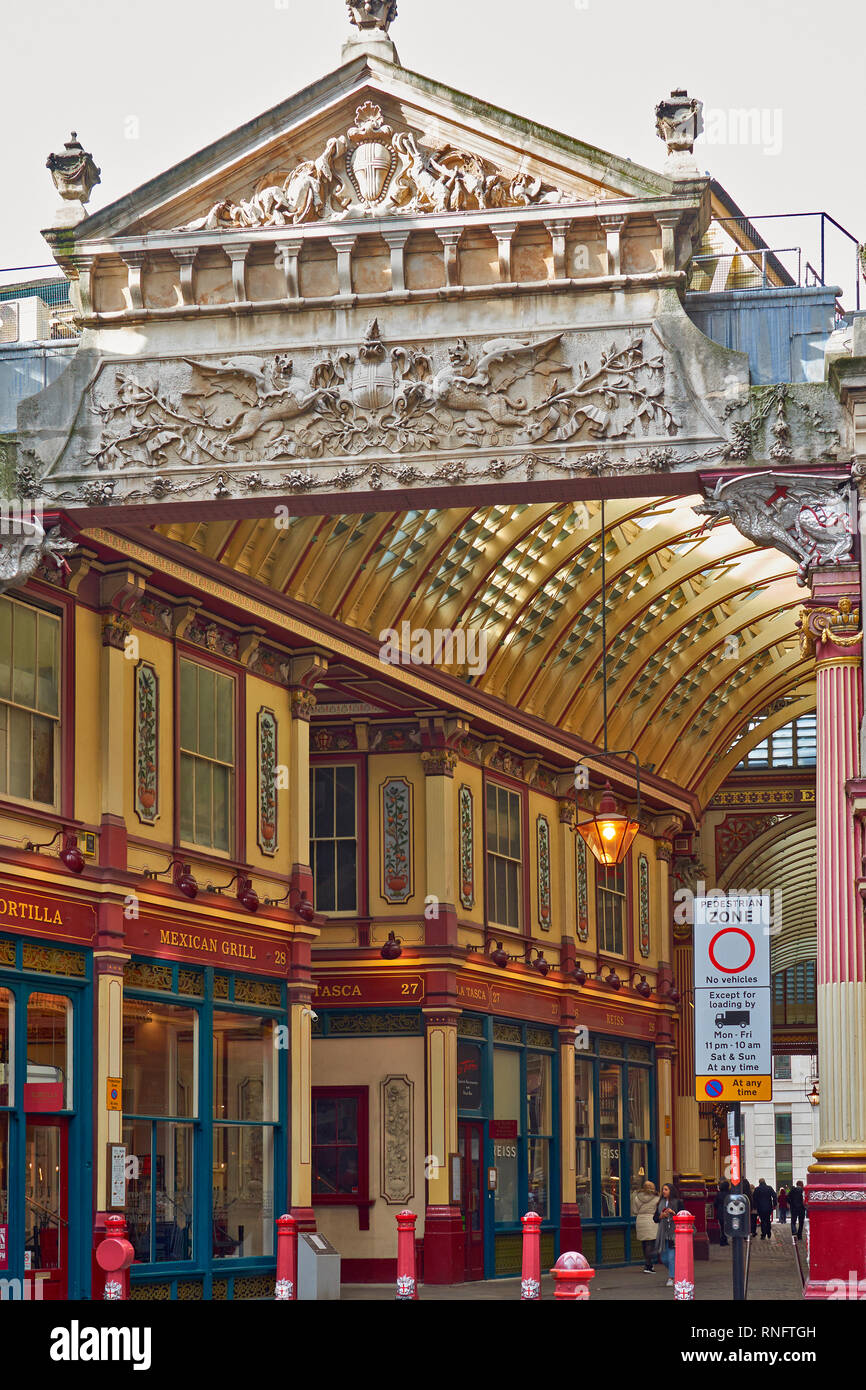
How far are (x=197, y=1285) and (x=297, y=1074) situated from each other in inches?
124

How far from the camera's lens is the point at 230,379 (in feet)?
62.6

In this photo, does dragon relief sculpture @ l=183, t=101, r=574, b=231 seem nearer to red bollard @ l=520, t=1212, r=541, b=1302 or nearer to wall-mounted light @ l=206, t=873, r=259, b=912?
wall-mounted light @ l=206, t=873, r=259, b=912

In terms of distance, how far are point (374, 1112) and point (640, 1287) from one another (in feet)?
14.3

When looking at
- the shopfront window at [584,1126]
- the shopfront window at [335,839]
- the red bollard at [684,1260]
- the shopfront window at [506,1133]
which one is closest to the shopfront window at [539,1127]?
the shopfront window at [506,1133]

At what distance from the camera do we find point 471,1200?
3111cm

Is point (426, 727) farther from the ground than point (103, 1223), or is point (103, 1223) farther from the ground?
point (426, 727)

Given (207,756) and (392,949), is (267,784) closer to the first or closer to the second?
(207,756)

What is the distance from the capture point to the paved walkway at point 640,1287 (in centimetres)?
2670

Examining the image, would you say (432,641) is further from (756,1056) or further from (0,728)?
(756,1056)

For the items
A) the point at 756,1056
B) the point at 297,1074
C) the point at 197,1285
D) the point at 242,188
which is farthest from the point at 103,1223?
the point at 242,188

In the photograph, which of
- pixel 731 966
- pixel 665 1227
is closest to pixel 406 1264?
pixel 731 966

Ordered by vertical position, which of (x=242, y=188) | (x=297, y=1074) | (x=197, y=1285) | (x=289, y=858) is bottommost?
(x=197, y=1285)

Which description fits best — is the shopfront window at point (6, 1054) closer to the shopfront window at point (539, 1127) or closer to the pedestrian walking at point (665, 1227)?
the shopfront window at point (539, 1127)

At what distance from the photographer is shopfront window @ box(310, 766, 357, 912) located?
31.2 metres
